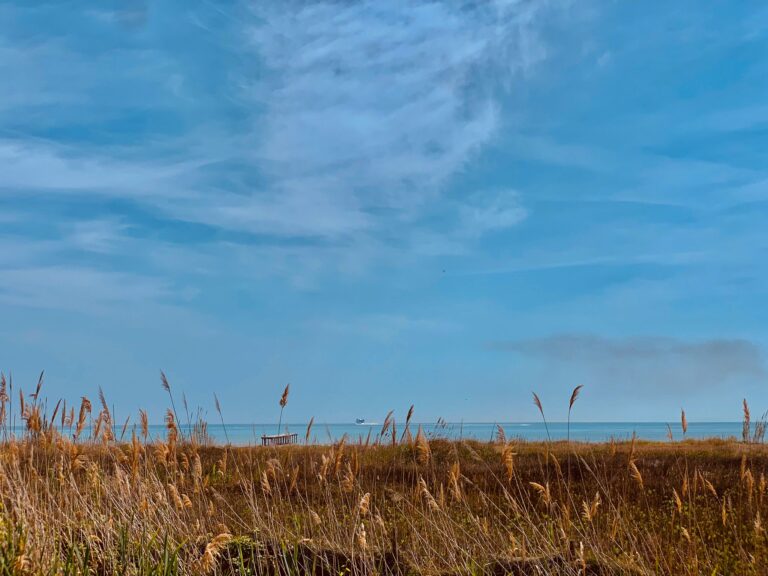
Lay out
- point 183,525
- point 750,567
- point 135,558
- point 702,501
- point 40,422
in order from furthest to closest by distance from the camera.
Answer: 1. point 702,501
2. point 40,422
3. point 183,525
4. point 750,567
5. point 135,558

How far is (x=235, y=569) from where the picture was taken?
17.4 feet

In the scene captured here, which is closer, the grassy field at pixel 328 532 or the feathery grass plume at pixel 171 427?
the grassy field at pixel 328 532

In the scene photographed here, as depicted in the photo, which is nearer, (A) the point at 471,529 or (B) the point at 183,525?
(B) the point at 183,525

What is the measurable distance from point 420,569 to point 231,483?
7295mm

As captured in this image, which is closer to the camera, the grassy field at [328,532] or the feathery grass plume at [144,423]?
the grassy field at [328,532]

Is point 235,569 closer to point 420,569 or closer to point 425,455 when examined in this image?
point 420,569

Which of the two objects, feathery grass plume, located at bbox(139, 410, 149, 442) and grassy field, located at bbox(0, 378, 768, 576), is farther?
feathery grass plume, located at bbox(139, 410, 149, 442)

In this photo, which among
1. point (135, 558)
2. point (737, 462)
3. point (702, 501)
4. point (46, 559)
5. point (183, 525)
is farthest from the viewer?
point (737, 462)

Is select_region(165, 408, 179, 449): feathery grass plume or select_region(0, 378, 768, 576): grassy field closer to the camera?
select_region(0, 378, 768, 576): grassy field

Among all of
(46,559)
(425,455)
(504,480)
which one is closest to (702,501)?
(504,480)

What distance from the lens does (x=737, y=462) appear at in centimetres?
1356

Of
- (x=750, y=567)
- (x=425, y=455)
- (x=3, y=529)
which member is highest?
(x=425, y=455)

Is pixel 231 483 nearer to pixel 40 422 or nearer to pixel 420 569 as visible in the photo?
pixel 40 422

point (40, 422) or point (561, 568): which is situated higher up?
point (40, 422)
